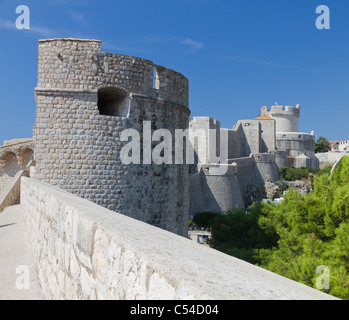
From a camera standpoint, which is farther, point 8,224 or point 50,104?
point 50,104

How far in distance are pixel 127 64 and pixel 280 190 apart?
29.0m

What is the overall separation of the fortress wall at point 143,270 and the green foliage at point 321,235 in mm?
4120

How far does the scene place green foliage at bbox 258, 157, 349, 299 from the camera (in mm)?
5754

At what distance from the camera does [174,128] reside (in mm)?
8273

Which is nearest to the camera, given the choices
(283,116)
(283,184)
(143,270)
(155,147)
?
(143,270)

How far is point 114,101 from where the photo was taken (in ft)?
26.1

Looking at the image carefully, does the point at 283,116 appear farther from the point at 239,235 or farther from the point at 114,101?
the point at 114,101

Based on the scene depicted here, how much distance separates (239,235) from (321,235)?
6663 mm

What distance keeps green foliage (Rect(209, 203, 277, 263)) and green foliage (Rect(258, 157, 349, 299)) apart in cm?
329

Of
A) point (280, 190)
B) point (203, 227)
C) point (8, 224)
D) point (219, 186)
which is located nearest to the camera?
point (8, 224)

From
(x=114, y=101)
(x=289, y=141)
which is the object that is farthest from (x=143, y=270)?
(x=289, y=141)

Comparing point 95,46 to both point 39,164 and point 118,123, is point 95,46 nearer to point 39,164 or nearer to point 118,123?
point 118,123

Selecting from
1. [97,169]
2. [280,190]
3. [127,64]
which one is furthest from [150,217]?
[280,190]
